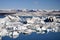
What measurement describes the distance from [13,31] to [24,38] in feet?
1.77

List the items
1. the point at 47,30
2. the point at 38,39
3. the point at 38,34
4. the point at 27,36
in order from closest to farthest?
the point at 38,39
the point at 27,36
the point at 38,34
the point at 47,30

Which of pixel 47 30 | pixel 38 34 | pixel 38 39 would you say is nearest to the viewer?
A: pixel 38 39

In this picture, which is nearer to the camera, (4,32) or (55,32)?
(4,32)

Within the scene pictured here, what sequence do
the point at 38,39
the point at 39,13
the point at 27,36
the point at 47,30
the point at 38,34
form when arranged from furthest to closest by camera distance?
the point at 39,13 → the point at 47,30 → the point at 38,34 → the point at 27,36 → the point at 38,39

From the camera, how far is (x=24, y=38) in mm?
6344

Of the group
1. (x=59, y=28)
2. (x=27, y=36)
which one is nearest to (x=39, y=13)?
(x=59, y=28)

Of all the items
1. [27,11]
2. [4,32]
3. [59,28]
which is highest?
[4,32]

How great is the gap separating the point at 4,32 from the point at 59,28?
2.57 m

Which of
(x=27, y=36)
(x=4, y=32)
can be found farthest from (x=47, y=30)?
(x=4, y=32)

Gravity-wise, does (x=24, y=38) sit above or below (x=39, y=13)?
above

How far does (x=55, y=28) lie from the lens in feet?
26.0

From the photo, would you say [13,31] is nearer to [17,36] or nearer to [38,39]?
[17,36]

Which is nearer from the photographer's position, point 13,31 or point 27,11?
point 13,31

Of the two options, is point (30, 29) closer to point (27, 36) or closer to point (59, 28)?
point (27, 36)
